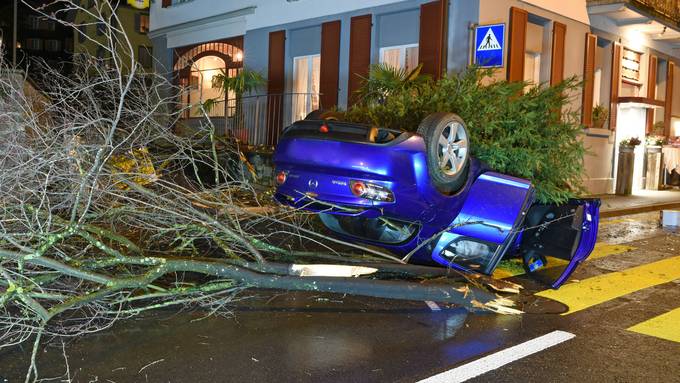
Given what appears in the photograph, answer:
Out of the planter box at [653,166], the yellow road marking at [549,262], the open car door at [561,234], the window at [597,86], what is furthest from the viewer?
the planter box at [653,166]

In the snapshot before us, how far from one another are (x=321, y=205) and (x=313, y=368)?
2049 mm

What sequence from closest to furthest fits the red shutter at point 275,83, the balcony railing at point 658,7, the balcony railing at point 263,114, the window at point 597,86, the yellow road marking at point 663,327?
the yellow road marking at point 663,327 < the balcony railing at point 658,7 < the balcony railing at point 263,114 < the red shutter at point 275,83 < the window at point 597,86

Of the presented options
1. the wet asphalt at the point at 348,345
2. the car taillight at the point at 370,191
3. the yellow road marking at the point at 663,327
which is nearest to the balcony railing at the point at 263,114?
the car taillight at the point at 370,191

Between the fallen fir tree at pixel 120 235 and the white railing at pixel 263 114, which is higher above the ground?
the white railing at pixel 263 114

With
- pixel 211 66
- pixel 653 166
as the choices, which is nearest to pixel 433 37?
pixel 211 66

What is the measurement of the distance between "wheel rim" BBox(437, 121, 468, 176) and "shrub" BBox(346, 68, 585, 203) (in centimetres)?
70

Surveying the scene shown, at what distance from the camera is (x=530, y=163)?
6160 millimetres

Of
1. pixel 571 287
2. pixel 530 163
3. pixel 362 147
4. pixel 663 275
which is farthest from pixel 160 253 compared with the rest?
pixel 663 275

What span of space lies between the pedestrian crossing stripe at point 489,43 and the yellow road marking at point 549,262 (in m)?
4.35

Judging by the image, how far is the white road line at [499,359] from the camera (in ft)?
12.2

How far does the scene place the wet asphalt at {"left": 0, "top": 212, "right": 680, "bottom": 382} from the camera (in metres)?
3.73

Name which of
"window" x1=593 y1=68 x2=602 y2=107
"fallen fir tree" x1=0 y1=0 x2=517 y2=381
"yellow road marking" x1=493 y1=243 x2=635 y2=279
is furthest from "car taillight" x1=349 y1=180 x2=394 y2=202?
"window" x1=593 y1=68 x2=602 y2=107

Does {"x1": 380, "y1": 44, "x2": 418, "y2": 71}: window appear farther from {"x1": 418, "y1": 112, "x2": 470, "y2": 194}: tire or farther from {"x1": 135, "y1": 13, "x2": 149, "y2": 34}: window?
{"x1": 135, "y1": 13, "x2": 149, "y2": 34}: window

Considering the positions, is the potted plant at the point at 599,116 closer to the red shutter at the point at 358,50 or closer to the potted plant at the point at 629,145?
the potted plant at the point at 629,145
